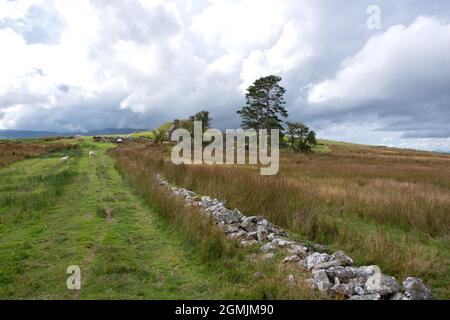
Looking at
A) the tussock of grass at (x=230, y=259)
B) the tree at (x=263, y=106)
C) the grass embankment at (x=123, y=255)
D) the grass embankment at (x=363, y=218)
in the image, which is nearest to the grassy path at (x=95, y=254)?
the grass embankment at (x=123, y=255)

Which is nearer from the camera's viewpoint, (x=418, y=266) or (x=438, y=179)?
(x=418, y=266)

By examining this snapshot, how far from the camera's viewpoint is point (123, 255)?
6555 mm

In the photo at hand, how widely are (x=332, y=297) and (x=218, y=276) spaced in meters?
1.84

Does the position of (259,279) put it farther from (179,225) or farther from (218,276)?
(179,225)

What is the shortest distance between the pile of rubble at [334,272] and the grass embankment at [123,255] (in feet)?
1.35

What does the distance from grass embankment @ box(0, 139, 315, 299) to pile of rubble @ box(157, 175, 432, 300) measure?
0.41m

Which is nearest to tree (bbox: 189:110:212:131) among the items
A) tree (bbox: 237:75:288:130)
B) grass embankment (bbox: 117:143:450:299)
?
tree (bbox: 237:75:288:130)

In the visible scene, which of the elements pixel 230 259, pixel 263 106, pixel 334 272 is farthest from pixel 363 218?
pixel 263 106

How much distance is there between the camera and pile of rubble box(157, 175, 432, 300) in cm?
470

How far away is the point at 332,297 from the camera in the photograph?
478 cm

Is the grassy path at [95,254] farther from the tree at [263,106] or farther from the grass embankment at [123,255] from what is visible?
the tree at [263,106]

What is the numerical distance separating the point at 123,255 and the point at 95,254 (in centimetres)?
57
